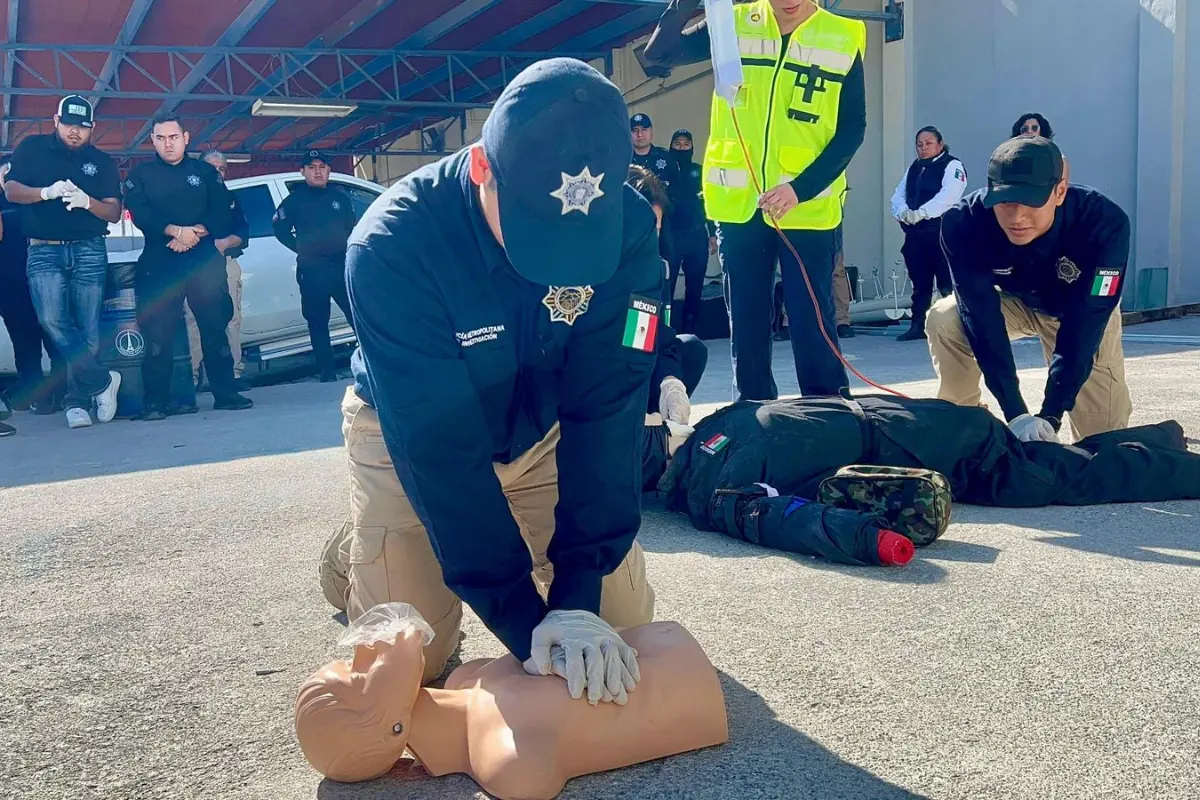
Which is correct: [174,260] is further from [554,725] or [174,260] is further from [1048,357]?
[554,725]

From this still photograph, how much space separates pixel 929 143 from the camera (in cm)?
779

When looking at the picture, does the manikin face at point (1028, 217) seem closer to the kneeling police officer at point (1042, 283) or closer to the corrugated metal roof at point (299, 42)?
the kneeling police officer at point (1042, 283)

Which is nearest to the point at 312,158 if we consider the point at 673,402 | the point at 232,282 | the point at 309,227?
the point at 309,227

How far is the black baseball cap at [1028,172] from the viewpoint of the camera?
3197 millimetres

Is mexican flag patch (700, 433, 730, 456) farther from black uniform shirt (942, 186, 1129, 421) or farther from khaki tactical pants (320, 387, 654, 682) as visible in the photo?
black uniform shirt (942, 186, 1129, 421)

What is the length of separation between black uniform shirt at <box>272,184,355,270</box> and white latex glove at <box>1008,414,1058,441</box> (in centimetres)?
506

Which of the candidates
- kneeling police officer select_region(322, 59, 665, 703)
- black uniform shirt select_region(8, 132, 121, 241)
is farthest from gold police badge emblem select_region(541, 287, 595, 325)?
black uniform shirt select_region(8, 132, 121, 241)

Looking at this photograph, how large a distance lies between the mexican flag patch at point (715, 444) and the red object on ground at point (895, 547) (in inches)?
25.7

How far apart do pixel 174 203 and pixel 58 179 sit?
0.61 metres

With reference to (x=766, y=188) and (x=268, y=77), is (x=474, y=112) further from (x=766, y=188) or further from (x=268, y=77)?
(x=766, y=188)

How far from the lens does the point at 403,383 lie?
65.6 inches

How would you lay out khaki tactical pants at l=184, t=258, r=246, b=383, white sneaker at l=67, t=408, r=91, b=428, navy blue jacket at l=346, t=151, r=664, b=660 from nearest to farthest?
navy blue jacket at l=346, t=151, r=664, b=660
white sneaker at l=67, t=408, r=91, b=428
khaki tactical pants at l=184, t=258, r=246, b=383

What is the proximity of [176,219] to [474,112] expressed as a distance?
448 inches

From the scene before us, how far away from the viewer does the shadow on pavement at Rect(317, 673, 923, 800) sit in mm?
1467
